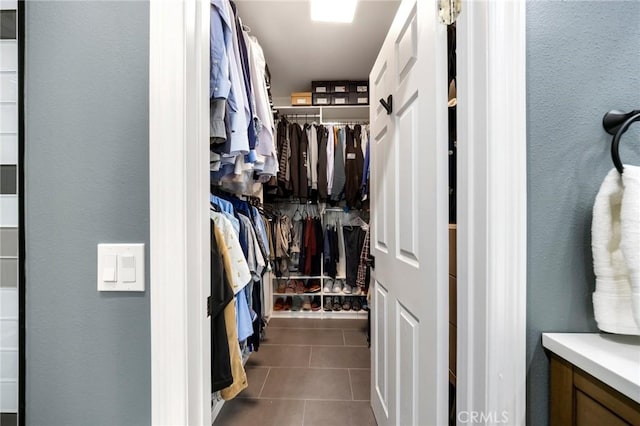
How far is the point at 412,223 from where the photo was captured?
93cm

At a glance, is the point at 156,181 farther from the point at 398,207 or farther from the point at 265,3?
the point at 265,3

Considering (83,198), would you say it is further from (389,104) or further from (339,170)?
(339,170)

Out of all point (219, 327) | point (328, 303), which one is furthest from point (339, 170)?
point (219, 327)

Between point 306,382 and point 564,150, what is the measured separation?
1.86 metres

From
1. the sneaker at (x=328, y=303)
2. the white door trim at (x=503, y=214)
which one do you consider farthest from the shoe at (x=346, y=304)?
the white door trim at (x=503, y=214)

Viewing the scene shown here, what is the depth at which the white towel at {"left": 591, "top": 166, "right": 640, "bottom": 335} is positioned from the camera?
55 centimetres

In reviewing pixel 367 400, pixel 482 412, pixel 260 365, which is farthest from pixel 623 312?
pixel 260 365

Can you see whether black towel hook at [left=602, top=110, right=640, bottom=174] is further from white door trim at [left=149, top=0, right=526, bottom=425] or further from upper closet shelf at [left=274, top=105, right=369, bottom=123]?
upper closet shelf at [left=274, top=105, right=369, bottom=123]

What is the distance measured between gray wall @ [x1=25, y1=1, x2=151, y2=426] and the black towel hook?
101 cm

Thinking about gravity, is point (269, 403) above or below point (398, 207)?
below

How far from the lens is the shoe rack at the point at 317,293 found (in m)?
3.06

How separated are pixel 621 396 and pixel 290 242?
273 centimetres

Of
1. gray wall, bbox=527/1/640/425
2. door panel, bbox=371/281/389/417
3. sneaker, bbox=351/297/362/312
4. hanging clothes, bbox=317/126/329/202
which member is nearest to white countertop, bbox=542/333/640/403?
gray wall, bbox=527/1/640/425

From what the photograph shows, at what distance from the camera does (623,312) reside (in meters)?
0.55
